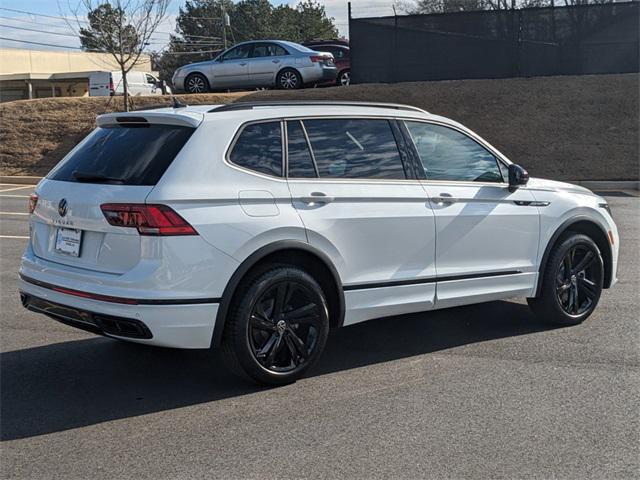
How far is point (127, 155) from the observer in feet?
15.7

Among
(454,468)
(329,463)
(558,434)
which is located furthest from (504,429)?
(329,463)

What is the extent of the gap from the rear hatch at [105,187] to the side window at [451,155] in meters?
1.79

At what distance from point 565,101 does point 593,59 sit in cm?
267

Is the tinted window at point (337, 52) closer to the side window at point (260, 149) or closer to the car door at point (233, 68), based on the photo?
the car door at point (233, 68)

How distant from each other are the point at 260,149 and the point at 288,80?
1805 centimetres

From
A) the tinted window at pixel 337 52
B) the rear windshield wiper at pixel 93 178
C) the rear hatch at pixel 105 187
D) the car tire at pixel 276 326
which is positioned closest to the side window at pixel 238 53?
the tinted window at pixel 337 52

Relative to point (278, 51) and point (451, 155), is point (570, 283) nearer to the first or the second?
point (451, 155)

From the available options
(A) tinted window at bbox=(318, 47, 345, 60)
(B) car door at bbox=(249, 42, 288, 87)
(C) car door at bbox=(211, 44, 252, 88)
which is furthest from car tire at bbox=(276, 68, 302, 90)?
(A) tinted window at bbox=(318, 47, 345, 60)

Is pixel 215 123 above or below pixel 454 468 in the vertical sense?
above

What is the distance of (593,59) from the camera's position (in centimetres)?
2206

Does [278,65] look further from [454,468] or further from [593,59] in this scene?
[454,468]

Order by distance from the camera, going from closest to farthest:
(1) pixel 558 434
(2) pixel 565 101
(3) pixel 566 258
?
(1) pixel 558 434, (3) pixel 566 258, (2) pixel 565 101

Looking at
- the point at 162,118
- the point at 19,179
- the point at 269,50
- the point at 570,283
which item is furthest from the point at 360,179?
the point at 269,50

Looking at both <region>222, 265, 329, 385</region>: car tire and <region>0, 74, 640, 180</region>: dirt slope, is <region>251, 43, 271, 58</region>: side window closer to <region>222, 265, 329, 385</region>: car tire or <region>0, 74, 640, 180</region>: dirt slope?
<region>0, 74, 640, 180</region>: dirt slope
